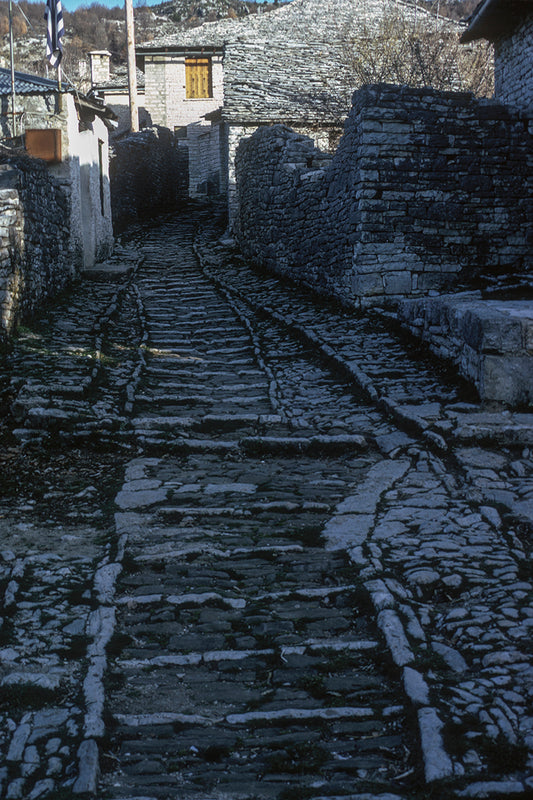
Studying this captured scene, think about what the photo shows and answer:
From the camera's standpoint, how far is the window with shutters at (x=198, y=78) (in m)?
32.7

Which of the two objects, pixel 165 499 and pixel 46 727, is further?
pixel 165 499

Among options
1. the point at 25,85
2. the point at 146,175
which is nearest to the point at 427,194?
the point at 25,85

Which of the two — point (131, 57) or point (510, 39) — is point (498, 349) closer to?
point (510, 39)

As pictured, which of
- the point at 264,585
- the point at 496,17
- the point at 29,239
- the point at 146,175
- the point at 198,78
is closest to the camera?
the point at 264,585

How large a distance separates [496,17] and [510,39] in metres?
0.49

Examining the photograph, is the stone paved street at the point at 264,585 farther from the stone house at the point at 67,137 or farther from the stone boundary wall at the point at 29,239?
the stone house at the point at 67,137

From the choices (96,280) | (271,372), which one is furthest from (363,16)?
(271,372)

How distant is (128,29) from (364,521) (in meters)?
25.4

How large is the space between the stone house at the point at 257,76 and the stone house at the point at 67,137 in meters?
5.44

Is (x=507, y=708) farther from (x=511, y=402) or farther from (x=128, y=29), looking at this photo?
(x=128, y=29)

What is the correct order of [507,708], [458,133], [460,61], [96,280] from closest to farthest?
[507,708] < [458,133] < [96,280] < [460,61]

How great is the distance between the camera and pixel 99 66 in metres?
36.7

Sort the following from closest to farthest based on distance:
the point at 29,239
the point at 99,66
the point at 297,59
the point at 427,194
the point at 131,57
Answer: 1. the point at 29,239
2. the point at 427,194
3. the point at 297,59
4. the point at 131,57
5. the point at 99,66

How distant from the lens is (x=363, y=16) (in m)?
24.2
